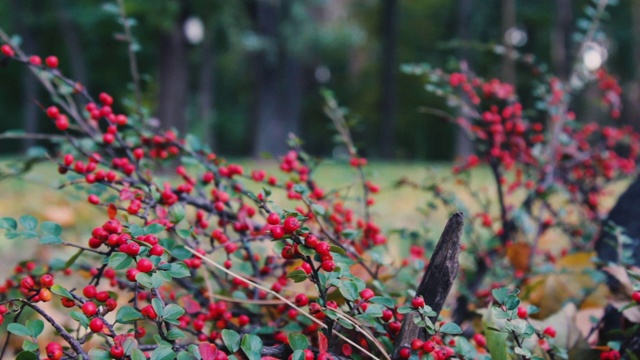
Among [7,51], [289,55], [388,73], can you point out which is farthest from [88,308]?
[388,73]

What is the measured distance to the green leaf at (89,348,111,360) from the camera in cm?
86

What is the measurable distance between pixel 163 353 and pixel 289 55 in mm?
12977

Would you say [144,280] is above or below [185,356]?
above

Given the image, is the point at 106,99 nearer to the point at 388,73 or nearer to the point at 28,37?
the point at 388,73

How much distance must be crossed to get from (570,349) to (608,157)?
1.44 m

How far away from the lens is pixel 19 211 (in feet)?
13.8

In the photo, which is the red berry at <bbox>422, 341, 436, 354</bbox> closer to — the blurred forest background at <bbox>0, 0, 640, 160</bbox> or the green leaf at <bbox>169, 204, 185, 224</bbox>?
the green leaf at <bbox>169, 204, 185, 224</bbox>

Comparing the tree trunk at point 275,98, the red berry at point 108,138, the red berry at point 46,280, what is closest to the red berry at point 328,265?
the red berry at point 46,280

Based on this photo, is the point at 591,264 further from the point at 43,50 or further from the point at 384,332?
the point at 43,50

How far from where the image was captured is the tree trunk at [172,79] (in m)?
8.88

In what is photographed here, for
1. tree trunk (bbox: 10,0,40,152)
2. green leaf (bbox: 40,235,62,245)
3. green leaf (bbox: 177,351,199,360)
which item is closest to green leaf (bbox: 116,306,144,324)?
green leaf (bbox: 177,351,199,360)

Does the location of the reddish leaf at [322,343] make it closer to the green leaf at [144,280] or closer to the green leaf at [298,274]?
the green leaf at [298,274]

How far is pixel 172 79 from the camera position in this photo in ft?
29.4

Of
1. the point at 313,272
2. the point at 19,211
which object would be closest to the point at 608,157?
the point at 313,272
